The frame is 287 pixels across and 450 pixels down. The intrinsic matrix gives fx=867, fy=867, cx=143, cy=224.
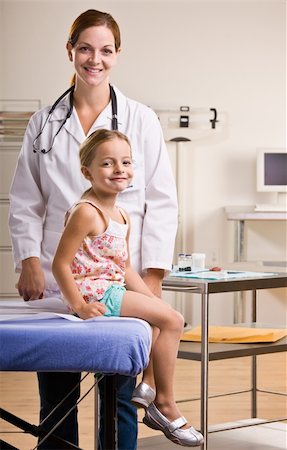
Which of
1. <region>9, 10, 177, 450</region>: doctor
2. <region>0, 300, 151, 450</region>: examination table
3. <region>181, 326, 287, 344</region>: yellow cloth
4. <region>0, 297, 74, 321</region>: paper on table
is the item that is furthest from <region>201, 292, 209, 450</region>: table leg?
<region>0, 300, 151, 450</region>: examination table

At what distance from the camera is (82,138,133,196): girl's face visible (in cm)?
181

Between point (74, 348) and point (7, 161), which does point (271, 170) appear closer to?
point (7, 161)

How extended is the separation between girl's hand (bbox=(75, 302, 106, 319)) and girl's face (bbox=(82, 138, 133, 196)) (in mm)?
262

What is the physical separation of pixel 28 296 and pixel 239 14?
4.42 meters

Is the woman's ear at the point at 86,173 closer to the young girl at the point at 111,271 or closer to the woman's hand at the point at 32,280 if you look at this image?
the young girl at the point at 111,271

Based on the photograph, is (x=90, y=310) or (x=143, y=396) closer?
(x=90, y=310)

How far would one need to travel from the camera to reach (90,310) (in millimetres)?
1688

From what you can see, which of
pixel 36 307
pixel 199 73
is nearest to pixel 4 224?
pixel 199 73

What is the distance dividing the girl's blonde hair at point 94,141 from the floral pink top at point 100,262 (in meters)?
0.11

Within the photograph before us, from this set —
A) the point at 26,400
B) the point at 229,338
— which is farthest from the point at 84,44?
the point at 26,400

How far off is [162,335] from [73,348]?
0.43 meters

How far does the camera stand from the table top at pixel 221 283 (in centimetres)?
253

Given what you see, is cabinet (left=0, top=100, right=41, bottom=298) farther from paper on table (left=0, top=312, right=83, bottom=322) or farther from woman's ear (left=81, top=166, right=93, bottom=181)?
paper on table (left=0, top=312, right=83, bottom=322)

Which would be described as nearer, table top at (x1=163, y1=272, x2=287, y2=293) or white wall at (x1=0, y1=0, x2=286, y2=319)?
table top at (x1=163, y1=272, x2=287, y2=293)
